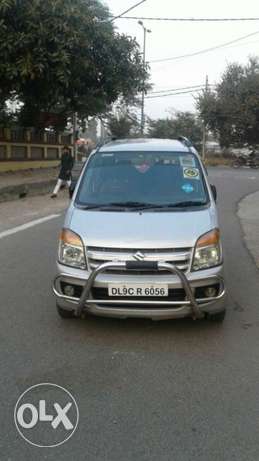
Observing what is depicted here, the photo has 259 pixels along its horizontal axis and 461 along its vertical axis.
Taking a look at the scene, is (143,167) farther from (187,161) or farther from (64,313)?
(64,313)

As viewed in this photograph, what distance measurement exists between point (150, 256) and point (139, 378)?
1034 millimetres

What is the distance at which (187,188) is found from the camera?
541 cm

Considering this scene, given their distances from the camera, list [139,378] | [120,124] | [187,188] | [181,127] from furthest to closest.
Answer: [181,127] < [120,124] < [187,188] < [139,378]

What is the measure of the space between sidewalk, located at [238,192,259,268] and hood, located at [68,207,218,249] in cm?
308

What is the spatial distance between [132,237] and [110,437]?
1.80 meters

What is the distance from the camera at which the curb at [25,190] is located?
15570 millimetres

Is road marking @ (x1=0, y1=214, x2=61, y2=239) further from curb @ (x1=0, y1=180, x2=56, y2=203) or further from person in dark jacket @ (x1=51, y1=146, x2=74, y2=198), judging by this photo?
person in dark jacket @ (x1=51, y1=146, x2=74, y2=198)

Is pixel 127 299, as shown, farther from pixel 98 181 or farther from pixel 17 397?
pixel 98 181

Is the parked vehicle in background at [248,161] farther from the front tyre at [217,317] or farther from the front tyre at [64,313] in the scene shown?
the front tyre at [64,313]

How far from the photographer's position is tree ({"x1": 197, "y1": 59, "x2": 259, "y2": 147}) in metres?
40.0

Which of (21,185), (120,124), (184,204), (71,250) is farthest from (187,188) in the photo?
(120,124)

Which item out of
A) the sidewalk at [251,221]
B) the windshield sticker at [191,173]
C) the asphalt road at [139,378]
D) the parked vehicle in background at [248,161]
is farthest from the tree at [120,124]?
the asphalt road at [139,378]

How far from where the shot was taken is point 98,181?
18.3ft

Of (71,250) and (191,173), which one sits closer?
(71,250)
